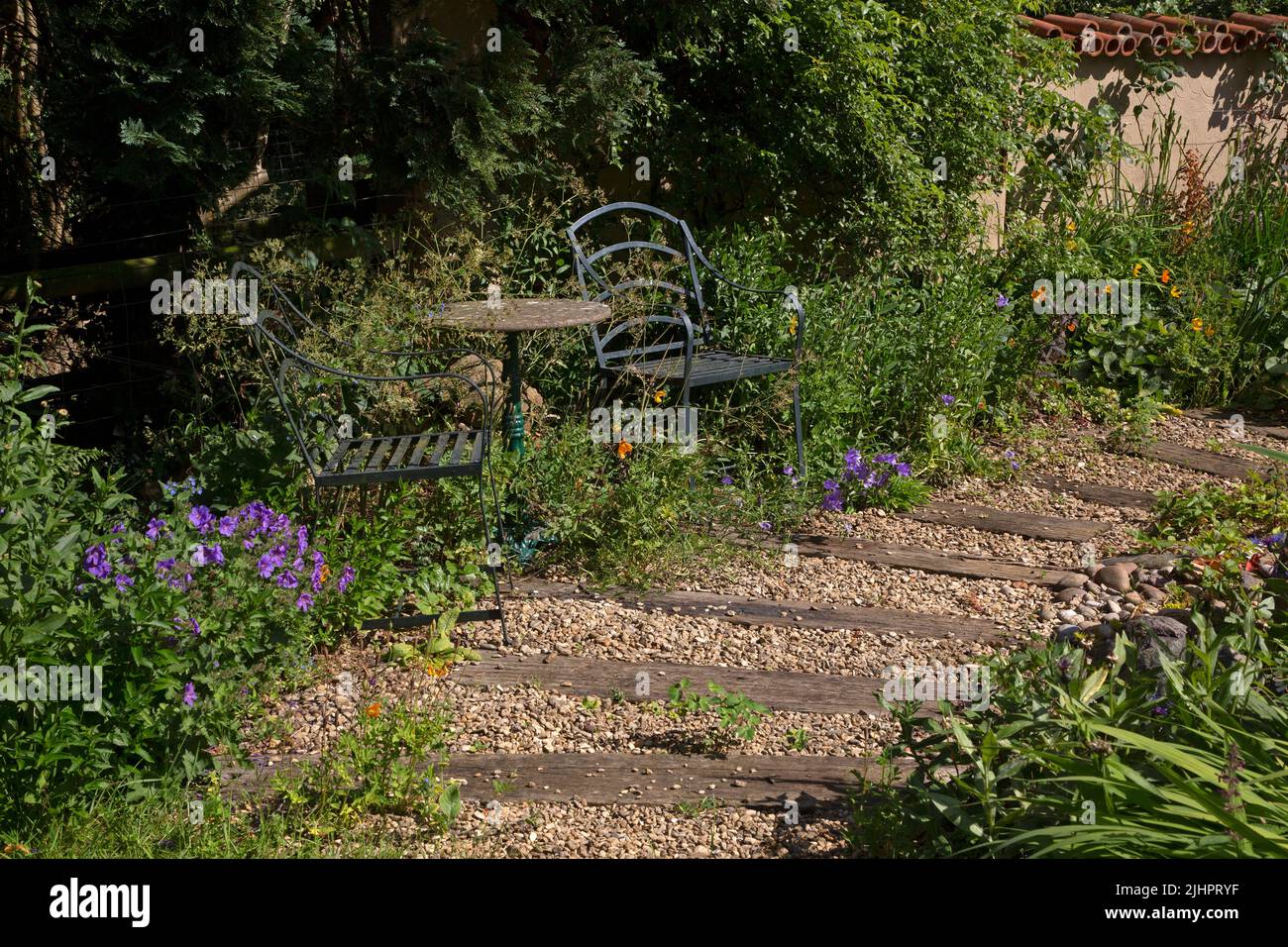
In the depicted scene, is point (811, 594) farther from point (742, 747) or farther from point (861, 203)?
point (861, 203)

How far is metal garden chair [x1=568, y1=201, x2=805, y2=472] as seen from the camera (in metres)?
5.21

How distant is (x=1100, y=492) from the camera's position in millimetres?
5758

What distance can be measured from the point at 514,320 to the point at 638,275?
133 centimetres

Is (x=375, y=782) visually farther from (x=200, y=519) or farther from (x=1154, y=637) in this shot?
(x=1154, y=637)

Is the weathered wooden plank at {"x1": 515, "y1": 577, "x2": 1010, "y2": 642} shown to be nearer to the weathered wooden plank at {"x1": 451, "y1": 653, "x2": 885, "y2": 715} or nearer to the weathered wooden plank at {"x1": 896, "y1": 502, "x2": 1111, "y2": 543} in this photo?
the weathered wooden plank at {"x1": 451, "y1": 653, "x2": 885, "y2": 715}

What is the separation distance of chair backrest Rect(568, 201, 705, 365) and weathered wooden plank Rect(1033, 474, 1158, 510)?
190 centimetres

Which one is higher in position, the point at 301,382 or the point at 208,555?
the point at 301,382

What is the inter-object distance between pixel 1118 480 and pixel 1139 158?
11.1 feet

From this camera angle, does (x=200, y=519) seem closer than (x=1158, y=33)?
Yes

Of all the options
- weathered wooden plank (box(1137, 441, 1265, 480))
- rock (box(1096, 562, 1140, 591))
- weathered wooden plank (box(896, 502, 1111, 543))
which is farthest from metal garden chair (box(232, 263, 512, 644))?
weathered wooden plank (box(1137, 441, 1265, 480))

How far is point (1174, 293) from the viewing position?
724cm

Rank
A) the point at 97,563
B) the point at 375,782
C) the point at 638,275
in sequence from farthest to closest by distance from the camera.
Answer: the point at 638,275, the point at 97,563, the point at 375,782

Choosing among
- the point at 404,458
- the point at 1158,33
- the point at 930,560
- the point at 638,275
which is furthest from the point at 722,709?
the point at 1158,33

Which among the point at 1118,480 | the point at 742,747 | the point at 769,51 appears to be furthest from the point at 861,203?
the point at 742,747
